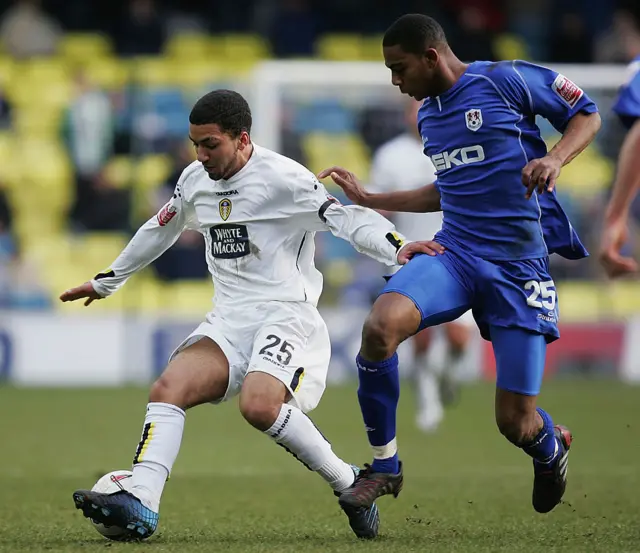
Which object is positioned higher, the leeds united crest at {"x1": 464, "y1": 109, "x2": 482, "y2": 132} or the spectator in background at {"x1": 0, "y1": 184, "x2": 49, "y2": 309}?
the leeds united crest at {"x1": 464, "y1": 109, "x2": 482, "y2": 132}

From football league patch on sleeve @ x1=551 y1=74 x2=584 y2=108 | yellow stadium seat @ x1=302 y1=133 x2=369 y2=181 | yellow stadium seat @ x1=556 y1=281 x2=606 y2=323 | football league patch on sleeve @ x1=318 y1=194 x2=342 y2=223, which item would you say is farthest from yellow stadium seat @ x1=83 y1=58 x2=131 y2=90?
football league patch on sleeve @ x1=551 y1=74 x2=584 y2=108

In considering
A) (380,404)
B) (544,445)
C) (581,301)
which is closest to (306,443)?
(380,404)

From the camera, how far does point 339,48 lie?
19.0 m

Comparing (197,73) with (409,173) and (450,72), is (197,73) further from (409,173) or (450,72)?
(450,72)

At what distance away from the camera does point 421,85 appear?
5.87 metres

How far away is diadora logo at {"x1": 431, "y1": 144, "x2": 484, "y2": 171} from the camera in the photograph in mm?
5891

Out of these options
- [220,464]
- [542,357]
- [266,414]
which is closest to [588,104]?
[542,357]

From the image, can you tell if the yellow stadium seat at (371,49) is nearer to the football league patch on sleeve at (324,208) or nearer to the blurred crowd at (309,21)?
the blurred crowd at (309,21)

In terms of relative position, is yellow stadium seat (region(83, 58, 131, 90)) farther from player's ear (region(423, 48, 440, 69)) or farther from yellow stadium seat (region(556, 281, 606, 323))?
player's ear (region(423, 48, 440, 69))

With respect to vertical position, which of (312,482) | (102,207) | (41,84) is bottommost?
(312,482)

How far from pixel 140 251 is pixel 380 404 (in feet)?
4.49

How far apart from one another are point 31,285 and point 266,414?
9469mm

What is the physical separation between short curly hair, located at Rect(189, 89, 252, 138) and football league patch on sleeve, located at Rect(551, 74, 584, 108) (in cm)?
140

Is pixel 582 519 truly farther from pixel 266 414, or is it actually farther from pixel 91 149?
pixel 91 149
